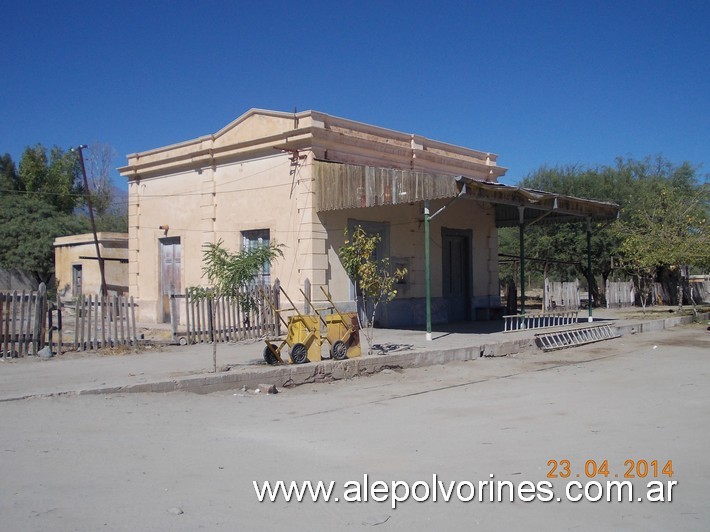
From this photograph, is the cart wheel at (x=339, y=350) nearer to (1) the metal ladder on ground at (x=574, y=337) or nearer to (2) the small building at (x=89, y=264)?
(1) the metal ladder on ground at (x=574, y=337)

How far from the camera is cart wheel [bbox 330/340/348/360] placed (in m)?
12.4

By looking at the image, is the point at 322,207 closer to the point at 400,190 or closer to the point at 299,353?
the point at 400,190

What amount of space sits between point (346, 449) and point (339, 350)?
558cm

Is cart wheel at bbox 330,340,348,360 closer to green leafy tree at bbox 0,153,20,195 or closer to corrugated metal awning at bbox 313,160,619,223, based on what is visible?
corrugated metal awning at bbox 313,160,619,223

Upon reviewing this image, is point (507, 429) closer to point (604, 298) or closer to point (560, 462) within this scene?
point (560, 462)

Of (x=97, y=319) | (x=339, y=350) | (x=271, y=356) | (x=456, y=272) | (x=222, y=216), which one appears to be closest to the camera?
(x=271, y=356)

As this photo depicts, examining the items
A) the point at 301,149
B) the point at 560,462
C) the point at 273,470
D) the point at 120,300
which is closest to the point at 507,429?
the point at 560,462

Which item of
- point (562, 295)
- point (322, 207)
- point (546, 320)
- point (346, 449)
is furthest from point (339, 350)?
point (562, 295)

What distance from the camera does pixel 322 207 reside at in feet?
58.7

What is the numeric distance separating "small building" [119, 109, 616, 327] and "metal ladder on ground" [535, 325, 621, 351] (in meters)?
3.46

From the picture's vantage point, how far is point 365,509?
5105 mm

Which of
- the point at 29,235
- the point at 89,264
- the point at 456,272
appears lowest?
the point at 456,272

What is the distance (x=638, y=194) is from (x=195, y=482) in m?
36.7

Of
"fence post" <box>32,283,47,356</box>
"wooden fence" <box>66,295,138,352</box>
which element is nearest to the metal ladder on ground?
"wooden fence" <box>66,295,138,352</box>
